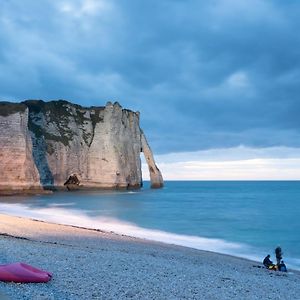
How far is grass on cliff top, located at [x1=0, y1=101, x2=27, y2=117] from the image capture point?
42.8 metres

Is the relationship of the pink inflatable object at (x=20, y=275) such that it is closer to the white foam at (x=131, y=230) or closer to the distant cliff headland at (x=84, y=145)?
the white foam at (x=131, y=230)

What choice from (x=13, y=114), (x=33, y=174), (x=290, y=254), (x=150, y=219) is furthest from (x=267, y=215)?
(x=13, y=114)

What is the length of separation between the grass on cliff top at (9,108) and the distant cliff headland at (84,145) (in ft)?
15.9

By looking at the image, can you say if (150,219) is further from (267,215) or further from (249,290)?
(249,290)

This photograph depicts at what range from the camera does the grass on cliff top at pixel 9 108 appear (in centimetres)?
4278

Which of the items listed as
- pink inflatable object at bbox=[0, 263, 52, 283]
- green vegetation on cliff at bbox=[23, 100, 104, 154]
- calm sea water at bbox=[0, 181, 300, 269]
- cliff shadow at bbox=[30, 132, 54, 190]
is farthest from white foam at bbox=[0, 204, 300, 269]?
green vegetation on cliff at bbox=[23, 100, 104, 154]

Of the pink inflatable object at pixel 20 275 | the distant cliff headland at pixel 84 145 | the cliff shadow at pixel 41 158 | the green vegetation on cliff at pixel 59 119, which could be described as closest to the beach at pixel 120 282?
the pink inflatable object at pixel 20 275

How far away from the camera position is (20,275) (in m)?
5.89

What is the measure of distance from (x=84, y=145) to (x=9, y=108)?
1382 centimetres

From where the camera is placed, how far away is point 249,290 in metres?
7.20

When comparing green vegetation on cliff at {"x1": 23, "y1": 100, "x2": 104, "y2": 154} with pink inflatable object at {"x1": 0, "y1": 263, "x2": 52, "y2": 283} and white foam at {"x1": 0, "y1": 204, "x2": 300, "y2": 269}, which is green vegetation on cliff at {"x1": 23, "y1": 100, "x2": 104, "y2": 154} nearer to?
white foam at {"x1": 0, "y1": 204, "x2": 300, "y2": 269}

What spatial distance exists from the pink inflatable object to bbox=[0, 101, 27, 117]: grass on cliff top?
38.9 metres

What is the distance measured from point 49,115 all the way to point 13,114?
1184 cm

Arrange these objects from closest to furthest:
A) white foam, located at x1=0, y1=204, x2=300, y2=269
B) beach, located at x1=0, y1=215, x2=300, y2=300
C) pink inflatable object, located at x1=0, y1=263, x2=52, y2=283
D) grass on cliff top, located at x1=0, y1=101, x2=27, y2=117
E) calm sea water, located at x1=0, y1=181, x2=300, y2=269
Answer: beach, located at x1=0, y1=215, x2=300, y2=300 → pink inflatable object, located at x1=0, y1=263, x2=52, y2=283 → white foam, located at x1=0, y1=204, x2=300, y2=269 → calm sea water, located at x1=0, y1=181, x2=300, y2=269 → grass on cliff top, located at x1=0, y1=101, x2=27, y2=117
